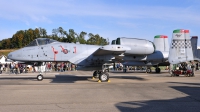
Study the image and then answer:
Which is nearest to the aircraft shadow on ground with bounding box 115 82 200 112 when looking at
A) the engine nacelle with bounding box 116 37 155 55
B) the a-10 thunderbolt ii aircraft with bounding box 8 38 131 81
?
the a-10 thunderbolt ii aircraft with bounding box 8 38 131 81

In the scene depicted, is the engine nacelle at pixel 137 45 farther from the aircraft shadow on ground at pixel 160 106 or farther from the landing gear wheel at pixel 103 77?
the aircraft shadow on ground at pixel 160 106

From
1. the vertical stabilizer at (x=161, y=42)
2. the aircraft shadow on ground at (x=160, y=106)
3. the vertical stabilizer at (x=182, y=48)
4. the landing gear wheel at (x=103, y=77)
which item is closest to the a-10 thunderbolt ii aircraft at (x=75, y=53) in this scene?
the landing gear wheel at (x=103, y=77)

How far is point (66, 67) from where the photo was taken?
123 feet

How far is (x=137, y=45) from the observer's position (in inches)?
626

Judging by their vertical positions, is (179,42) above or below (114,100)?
above

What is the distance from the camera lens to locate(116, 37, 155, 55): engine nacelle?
15.7 m

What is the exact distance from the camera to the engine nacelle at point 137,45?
15.7 metres

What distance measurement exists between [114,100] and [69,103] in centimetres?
163

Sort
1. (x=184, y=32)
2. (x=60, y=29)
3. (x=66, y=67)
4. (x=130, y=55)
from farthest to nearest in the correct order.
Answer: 1. (x=60, y=29)
2. (x=66, y=67)
3. (x=184, y=32)
4. (x=130, y=55)

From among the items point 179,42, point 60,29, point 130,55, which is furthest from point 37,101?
point 60,29

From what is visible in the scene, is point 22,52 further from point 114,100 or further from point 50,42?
point 114,100

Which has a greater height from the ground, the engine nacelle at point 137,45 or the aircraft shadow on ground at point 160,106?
the engine nacelle at point 137,45

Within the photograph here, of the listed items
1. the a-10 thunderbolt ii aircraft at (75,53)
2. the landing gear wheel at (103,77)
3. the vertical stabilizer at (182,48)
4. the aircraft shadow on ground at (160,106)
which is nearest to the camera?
the aircraft shadow on ground at (160,106)

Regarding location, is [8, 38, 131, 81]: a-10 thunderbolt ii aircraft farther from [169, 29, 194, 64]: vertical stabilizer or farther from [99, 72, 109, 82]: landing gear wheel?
[169, 29, 194, 64]: vertical stabilizer
